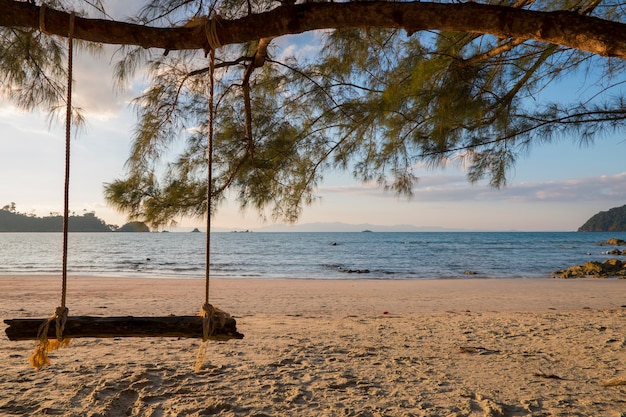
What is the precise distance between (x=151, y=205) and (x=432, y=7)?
2.58 metres

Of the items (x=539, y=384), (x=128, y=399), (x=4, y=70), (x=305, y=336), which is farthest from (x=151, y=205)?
(x=539, y=384)

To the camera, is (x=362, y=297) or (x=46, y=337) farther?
(x=362, y=297)

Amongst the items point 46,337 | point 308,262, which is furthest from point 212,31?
point 308,262

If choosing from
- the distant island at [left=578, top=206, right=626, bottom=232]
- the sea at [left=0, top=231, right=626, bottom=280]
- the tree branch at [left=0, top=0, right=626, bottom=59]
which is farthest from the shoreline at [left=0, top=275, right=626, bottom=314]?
the distant island at [left=578, top=206, right=626, bottom=232]

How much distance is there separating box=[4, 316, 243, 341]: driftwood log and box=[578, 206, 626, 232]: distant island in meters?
86.6

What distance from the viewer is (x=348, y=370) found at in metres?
3.22

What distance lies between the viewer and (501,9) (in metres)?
1.96

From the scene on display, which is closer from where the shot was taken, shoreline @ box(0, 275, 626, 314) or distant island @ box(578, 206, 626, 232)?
shoreline @ box(0, 275, 626, 314)

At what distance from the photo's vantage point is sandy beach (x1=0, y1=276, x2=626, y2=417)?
2555 millimetres

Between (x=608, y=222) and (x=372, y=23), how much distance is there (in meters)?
87.7

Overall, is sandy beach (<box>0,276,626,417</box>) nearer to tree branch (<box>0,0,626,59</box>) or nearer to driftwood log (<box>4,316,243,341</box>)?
driftwood log (<box>4,316,243,341</box>)

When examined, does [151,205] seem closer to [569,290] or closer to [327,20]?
[327,20]

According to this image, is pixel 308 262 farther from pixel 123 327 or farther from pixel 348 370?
pixel 123 327

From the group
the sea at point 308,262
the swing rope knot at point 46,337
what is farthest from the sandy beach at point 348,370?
the sea at point 308,262
